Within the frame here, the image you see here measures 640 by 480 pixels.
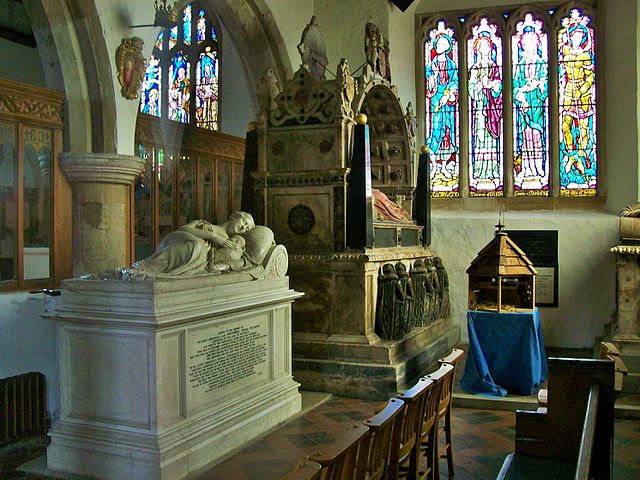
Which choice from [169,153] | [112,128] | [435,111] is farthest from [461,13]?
[112,128]

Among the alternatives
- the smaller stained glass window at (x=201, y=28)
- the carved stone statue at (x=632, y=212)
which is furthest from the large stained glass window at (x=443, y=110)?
the smaller stained glass window at (x=201, y=28)

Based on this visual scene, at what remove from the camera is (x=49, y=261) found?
19.2 feet

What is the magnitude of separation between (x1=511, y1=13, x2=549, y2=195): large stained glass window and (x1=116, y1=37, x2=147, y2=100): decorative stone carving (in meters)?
5.57

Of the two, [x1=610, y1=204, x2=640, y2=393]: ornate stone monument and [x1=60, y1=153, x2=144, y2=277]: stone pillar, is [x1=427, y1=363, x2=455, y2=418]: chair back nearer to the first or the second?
[x1=610, y1=204, x2=640, y2=393]: ornate stone monument

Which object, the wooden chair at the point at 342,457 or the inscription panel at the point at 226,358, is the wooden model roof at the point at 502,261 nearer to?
the inscription panel at the point at 226,358

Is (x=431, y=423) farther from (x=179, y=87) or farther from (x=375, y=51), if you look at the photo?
(x=179, y=87)

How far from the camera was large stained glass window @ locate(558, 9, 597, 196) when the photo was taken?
9.52 metres

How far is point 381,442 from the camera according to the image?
2.82 metres

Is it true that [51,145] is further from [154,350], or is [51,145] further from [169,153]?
[154,350]

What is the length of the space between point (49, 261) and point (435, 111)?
609 cm

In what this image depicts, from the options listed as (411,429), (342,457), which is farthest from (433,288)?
(342,457)

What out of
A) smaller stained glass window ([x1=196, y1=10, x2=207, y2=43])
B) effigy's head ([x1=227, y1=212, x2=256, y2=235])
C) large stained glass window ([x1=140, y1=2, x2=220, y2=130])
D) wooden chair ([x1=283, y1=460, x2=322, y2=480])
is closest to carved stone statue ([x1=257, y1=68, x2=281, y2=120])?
effigy's head ([x1=227, y1=212, x2=256, y2=235])

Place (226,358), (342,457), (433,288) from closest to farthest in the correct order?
(342,457) → (226,358) → (433,288)

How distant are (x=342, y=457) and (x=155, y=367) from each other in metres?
1.94
